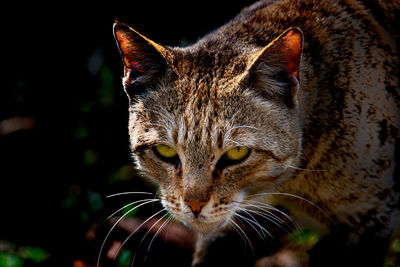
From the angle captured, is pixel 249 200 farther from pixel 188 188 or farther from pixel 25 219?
pixel 25 219

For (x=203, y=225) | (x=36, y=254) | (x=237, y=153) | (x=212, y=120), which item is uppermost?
(x=212, y=120)

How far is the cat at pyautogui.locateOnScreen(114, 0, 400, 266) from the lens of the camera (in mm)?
2113

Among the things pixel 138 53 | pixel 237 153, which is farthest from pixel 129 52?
pixel 237 153

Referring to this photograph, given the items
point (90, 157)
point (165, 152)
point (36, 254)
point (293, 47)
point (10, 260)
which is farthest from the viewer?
point (90, 157)

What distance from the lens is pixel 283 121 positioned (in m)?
2.22

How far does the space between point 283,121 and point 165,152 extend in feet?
2.08

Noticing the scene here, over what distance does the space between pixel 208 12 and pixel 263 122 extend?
6.76 feet

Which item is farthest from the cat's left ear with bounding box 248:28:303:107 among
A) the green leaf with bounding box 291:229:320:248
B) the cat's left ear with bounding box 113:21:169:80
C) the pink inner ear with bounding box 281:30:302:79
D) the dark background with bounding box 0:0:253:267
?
the dark background with bounding box 0:0:253:267

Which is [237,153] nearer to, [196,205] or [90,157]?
[196,205]

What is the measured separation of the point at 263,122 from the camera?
2.18 metres

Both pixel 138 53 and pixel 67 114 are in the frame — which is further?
pixel 67 114

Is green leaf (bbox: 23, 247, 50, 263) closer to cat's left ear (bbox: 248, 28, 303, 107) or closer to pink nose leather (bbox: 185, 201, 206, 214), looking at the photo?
pink nose leather (bbox: 185, 201, 206, 214)

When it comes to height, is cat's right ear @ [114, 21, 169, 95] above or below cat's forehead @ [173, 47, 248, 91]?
above

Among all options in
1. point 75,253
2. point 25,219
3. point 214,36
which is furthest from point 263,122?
point 25,219
